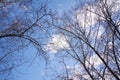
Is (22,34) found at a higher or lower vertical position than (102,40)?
lower

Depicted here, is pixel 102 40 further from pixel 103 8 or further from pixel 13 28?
pixel 13 28

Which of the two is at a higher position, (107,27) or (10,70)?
(107,27)

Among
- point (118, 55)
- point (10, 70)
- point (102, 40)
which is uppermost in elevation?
point (102, 40)

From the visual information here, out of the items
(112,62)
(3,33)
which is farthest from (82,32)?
(3,33)

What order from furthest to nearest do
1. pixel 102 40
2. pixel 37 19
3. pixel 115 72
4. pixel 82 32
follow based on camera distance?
pixel 82 32
pixel 102 40
pixel 115 72
pixel 37 19

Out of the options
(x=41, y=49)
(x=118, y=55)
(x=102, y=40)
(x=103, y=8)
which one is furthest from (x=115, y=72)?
(x=41, y=49)

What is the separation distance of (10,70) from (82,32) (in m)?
10.3

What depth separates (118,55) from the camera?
1678 cm

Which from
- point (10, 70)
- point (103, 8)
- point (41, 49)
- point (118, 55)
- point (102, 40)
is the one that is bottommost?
point (10, 70)

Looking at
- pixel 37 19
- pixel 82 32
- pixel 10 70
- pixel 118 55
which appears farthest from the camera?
pixel 82 32

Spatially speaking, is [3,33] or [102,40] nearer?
[3,33]

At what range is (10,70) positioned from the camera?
32.6ft

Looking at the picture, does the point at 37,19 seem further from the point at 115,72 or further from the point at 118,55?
the point at 118,55

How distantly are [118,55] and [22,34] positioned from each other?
8442mm
